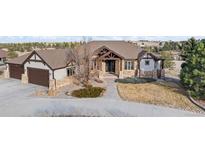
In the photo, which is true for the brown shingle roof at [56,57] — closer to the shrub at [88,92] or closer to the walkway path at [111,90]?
the shrub at [88,92]

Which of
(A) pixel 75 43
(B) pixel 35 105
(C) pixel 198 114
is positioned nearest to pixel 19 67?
(A) pixel 75 43

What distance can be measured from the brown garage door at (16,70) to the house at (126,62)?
903 cm

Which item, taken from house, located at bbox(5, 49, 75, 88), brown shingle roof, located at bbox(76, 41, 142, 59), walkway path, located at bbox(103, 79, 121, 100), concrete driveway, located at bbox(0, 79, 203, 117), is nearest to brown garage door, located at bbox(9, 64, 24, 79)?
house, located at bbox(5, 49, 75, 88)

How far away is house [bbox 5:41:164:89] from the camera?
22.5 metres

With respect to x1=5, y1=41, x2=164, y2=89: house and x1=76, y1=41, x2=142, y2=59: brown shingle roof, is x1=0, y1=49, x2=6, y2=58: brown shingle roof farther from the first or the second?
x1=76, y1=41, x2=142, y2=59: brown shingle roof

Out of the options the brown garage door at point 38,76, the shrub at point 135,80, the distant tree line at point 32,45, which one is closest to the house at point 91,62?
the brown garage door at point 38,76

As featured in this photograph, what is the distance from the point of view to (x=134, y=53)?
28.2 metres

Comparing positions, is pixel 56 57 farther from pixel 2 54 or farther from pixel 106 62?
pixel 2 54

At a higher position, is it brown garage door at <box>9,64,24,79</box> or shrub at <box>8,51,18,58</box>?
shrub at <box>8,51,18,58</box>

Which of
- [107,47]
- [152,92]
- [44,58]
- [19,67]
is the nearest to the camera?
[152,92]

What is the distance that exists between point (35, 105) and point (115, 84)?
9943 millimetres

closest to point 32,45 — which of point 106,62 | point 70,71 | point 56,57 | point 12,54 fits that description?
point 56,57

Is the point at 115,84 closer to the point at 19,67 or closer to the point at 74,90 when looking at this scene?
the point at 74,90

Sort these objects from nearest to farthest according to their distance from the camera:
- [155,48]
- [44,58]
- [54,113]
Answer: [54,113], [44,58], [155,48]
